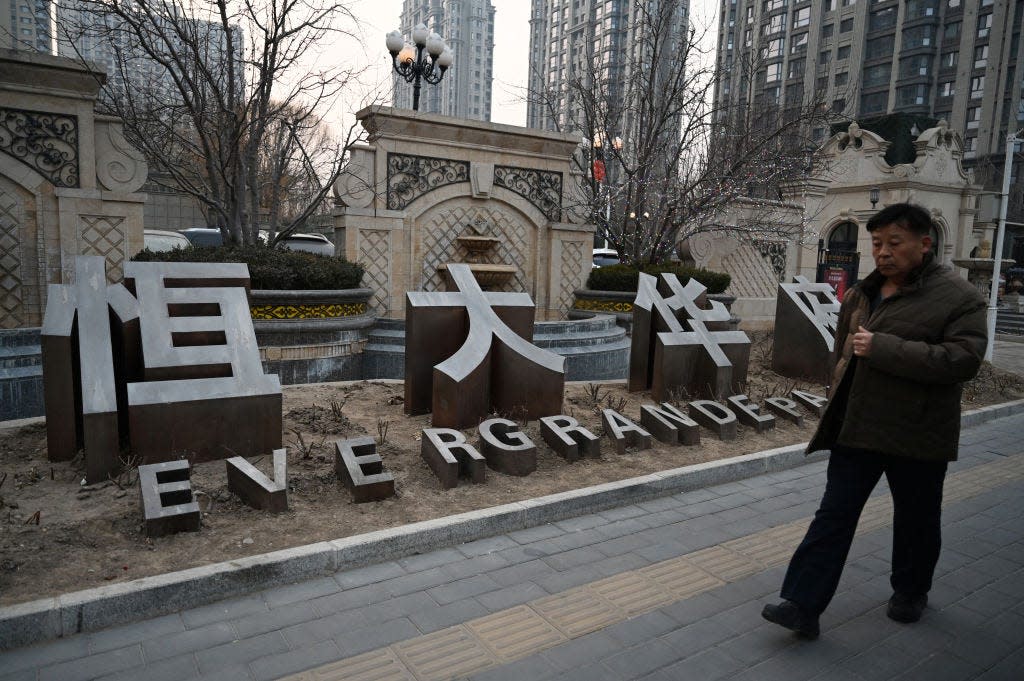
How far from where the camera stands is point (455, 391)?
6125 millimetres

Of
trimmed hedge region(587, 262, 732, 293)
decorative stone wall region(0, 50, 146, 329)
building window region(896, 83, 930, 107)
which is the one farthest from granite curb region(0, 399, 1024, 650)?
building window region(896, 83, 930, 107)

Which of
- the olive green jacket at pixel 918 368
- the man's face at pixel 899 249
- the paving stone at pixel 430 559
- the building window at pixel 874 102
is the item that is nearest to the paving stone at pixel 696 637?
the olive green jacket at pixel 918 368

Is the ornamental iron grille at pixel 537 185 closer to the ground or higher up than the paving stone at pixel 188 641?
A: higher up

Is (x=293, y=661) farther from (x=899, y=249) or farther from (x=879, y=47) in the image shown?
(x=879, y=47)

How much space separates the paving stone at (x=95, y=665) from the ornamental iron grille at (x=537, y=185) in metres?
11.5

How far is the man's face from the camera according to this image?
3307 millimetres

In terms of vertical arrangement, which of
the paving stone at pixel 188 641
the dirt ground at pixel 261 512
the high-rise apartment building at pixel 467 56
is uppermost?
the high-rise apartment building at pixel 467 56

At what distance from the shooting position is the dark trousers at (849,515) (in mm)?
3348

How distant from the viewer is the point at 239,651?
126 inches

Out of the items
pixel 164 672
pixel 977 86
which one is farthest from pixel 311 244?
pixel 977 86

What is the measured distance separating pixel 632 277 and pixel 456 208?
12.6 ft

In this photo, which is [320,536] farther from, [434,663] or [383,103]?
[383,103]

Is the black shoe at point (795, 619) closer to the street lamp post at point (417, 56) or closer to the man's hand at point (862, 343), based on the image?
the man's hand at point (862, 343)

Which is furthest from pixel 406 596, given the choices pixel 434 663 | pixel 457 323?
pixel 457 323
